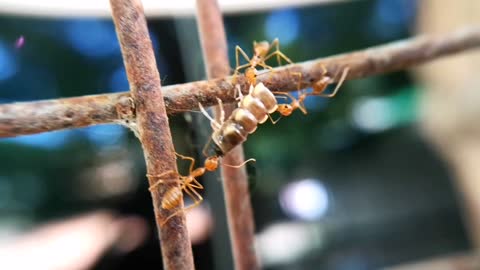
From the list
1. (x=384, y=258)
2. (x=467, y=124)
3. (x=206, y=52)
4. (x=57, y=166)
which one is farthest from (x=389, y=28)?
(x=206, y=52)

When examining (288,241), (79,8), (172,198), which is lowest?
(288,241)

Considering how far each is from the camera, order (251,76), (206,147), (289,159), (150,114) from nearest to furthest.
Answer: (150,114) → (251,76) → (206,147) → (289,159)

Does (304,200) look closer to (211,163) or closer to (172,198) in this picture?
(211,163)

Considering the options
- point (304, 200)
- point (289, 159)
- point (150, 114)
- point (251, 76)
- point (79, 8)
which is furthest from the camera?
point (289, 159)

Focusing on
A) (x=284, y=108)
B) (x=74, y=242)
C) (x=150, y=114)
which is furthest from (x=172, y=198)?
(x=74, y=242)

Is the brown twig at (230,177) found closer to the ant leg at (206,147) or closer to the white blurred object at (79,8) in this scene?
the ant leg at (206,147)

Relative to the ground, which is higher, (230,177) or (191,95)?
(191,95)

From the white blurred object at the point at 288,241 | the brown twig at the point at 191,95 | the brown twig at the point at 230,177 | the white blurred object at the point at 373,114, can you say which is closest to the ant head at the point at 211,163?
the brown twig at the point at 230,177
